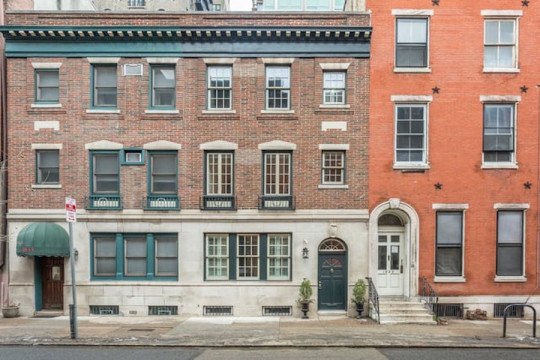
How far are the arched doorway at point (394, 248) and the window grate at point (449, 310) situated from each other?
108 cm

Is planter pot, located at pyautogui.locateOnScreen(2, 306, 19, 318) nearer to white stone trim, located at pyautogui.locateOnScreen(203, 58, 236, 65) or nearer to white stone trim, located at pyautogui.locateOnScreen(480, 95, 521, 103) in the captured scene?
white stone trim, located at pyautogui.locateOnScreen(203, 58, 236, 65)

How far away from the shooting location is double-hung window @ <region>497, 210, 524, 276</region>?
16.6 m

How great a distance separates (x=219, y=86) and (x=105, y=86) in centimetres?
460

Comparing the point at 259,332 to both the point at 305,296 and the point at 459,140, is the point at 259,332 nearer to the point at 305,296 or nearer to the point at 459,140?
the point at 305,296

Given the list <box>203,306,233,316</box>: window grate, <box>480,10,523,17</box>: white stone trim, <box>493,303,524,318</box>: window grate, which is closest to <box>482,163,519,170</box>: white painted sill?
<box>493,303,524,318</box>: window grate

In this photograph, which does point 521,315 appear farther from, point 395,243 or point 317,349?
point 317,349

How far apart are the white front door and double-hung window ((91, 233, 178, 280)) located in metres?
8.18

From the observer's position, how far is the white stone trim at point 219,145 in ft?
54.3

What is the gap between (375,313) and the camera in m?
15.5

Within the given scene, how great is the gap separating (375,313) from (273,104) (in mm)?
8915

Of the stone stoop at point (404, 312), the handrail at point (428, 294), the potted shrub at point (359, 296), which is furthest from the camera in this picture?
the handrail at point (428, 294)

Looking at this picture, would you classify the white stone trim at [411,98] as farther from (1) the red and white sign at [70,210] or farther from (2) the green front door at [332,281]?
(1) the red and white sign at [70,210]

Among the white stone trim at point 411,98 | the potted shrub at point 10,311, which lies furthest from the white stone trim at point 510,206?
the potted shrub at point 10,311

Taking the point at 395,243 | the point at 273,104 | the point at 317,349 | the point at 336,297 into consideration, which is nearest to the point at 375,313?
the point at 336,297
